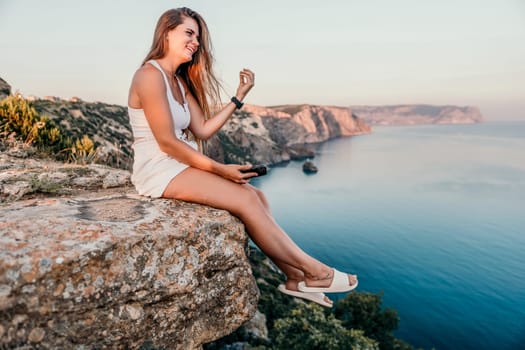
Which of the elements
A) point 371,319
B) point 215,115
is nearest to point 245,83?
point 215,115

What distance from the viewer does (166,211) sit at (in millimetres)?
3219

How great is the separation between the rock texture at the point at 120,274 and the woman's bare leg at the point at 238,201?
114 mm

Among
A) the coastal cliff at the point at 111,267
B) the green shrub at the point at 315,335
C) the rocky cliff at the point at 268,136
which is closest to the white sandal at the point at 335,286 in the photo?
the coastal cliff at the point at 111,267

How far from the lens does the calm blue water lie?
32125 millimetres

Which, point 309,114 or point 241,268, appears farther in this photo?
point 309,114

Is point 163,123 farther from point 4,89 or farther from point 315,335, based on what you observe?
point 315,335

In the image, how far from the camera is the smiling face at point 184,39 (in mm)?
3787

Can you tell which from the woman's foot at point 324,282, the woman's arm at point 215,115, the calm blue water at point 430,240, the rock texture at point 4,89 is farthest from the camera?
the calm blue water at point 430,240

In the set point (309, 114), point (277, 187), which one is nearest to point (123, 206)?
point (277, 187)

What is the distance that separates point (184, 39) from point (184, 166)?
1.49 metres

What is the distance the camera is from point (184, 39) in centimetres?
380

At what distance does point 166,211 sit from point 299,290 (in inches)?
67.9

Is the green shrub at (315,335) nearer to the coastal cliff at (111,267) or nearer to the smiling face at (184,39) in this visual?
the coastal cliff at (111,267)

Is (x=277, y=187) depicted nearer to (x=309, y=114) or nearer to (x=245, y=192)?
(x=245, y=192)
